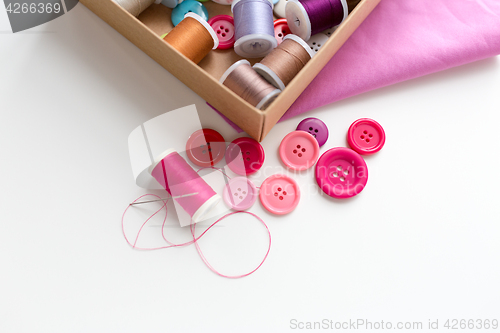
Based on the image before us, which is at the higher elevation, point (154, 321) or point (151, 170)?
point (151, 170)

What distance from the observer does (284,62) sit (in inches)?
58.2

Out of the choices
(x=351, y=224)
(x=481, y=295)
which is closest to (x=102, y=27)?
(x=351, y=224)

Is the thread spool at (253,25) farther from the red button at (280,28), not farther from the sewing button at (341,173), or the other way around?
the sewing button at (341,173)

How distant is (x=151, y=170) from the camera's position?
1.45m

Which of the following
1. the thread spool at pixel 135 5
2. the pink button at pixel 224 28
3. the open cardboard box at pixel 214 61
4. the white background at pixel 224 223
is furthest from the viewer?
the pink button at pixel 224 28

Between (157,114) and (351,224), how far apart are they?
962 millimetres

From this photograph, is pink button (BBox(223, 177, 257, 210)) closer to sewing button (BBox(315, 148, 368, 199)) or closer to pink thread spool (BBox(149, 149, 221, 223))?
pink thread spool (BBox(149, 149, 221, 223))

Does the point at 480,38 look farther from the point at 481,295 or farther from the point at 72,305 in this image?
the point at 72,305

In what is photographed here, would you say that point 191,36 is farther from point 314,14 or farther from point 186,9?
point 314,14

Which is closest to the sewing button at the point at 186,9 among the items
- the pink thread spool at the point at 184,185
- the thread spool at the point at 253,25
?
the thread spool at the point at 253,25

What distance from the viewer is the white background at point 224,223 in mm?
1426

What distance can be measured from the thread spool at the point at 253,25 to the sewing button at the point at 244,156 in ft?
1.35

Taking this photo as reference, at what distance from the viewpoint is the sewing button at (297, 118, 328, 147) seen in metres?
1.58

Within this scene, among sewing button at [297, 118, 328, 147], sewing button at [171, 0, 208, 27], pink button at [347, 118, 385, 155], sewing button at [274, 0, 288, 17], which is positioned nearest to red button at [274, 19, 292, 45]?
sewing button at [274, 0, 288, 17]
